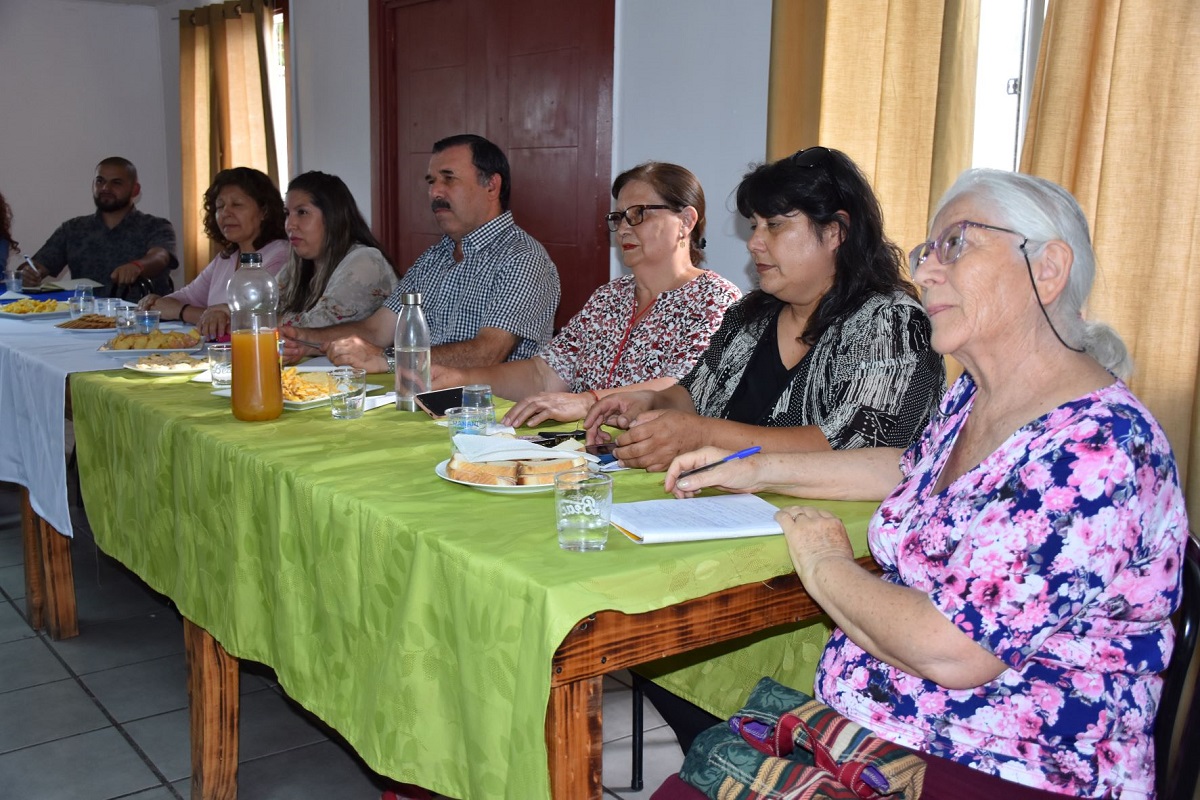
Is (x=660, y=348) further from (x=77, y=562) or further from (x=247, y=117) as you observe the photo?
(x=247, y=117)

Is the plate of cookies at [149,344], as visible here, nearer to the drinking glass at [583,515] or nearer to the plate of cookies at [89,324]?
the plate of cookies at [89,324]

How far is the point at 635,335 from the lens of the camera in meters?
2.63

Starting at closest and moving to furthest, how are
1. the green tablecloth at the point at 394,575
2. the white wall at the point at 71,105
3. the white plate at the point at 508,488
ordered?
the green tablecloth at the point at 394,575 → the white plate at the point at 508,488 → the white wall at the point at 71,105

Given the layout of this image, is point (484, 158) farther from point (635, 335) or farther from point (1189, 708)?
point (1189, 708)

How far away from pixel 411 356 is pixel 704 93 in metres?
1.80

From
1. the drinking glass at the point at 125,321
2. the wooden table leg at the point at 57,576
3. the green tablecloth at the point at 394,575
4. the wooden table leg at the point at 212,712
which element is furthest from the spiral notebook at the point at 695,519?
the drinking glass at the point at 125,321

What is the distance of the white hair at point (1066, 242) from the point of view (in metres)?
1.26

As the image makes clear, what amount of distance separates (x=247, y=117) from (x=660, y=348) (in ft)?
16.8

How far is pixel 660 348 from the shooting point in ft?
8.41

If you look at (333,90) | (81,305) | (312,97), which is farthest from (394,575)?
(312,97)

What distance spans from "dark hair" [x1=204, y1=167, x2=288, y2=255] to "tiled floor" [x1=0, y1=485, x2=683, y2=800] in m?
1.50

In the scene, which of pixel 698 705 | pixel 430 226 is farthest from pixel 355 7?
pixel 698 705

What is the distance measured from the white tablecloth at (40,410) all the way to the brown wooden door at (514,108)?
1926 mm

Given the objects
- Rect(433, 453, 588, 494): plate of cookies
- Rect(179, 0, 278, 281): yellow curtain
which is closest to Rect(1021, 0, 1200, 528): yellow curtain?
Rect(433, 453, 588, 494): plate of cookies
